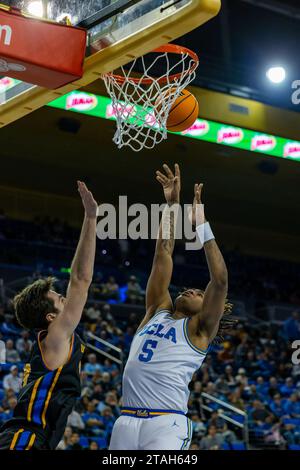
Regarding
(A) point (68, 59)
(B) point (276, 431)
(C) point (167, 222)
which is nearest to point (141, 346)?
(C) point (167, 222)

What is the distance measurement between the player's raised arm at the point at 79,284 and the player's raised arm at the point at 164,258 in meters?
1.04

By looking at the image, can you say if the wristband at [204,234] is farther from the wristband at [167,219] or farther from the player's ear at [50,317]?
the player's ear at [50,317]

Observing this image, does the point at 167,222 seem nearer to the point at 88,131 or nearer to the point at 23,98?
the point at 23,98

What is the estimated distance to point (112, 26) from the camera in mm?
4996

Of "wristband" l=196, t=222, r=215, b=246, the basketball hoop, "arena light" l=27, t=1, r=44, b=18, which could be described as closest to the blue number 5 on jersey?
"wristband" l=196, t=222, r=215, b=246

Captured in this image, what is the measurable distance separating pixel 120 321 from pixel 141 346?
37.6 ft

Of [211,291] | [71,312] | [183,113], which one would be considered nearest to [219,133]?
[183,113]

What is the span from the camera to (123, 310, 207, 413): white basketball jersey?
4.70 meters

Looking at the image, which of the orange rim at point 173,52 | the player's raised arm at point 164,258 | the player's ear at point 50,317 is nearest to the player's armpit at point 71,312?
the player's ear at point 50,317

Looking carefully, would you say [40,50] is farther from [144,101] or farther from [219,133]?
[219,133]

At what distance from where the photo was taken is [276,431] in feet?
42.0

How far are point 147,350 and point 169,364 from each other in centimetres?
17

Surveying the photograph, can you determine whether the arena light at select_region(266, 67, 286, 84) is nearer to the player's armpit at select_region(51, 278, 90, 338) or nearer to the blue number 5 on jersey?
the blue number 5 on jersey

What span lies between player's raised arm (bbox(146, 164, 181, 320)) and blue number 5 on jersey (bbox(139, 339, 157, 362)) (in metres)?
0.33
